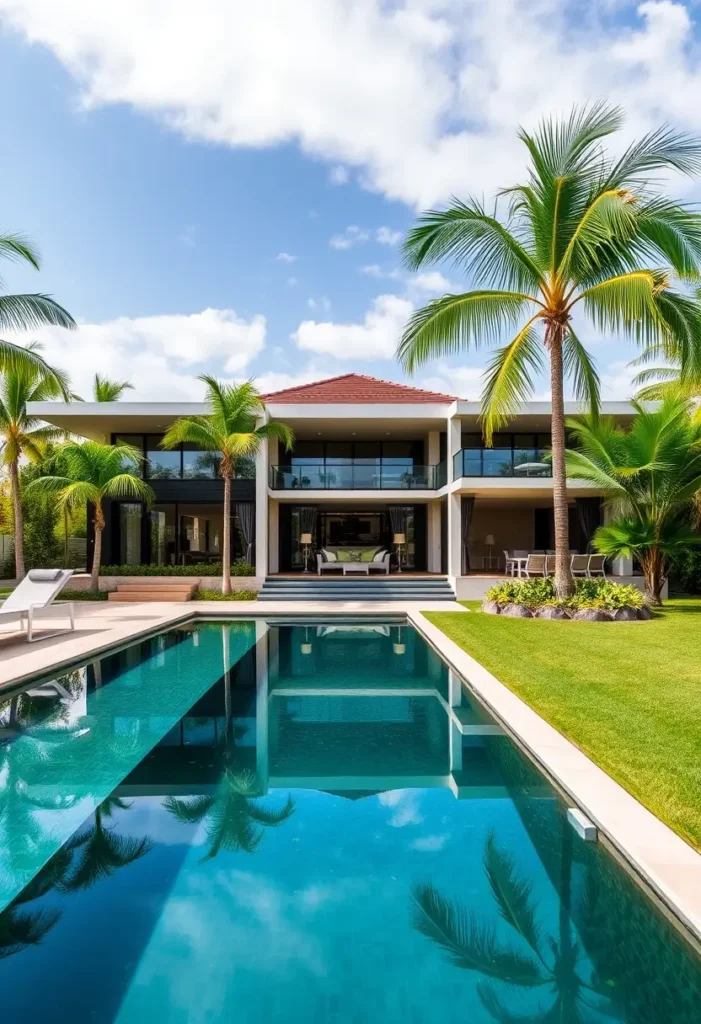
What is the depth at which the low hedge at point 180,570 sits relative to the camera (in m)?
18.8

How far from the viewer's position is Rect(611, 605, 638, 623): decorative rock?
12305 millimetres

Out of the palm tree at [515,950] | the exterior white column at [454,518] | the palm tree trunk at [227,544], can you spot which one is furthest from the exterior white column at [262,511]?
the palm tree at [515,950]

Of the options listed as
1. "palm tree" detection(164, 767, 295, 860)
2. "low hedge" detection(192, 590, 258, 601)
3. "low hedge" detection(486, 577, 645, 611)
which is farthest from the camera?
"low hedge" detection(192, 590, 258, 601)

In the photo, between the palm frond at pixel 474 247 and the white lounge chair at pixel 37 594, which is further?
the palm frond at pixel 474 247

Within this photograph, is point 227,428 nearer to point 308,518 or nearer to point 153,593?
point 153,593

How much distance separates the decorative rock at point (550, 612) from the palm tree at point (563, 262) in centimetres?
45

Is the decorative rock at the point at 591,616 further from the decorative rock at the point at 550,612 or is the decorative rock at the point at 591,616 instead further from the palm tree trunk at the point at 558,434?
the palm tree trunk at the point at 558,434

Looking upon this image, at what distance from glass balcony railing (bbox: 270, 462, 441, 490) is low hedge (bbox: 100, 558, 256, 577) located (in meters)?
3.03

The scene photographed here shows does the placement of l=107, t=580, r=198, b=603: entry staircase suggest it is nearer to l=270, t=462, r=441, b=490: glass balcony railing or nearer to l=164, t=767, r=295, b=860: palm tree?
l=270, t=462, r=441, b=490: glass balcony railing

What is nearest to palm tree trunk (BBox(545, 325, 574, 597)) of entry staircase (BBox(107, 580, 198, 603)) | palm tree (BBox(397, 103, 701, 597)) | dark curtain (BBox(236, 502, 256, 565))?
palm tree (BBox(397, 103, 701, 597))

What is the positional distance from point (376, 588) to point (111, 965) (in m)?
15.5

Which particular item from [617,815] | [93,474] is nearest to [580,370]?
[617,815]

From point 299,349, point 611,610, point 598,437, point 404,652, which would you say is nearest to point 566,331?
point 598,437

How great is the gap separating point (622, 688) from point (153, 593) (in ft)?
47.4
